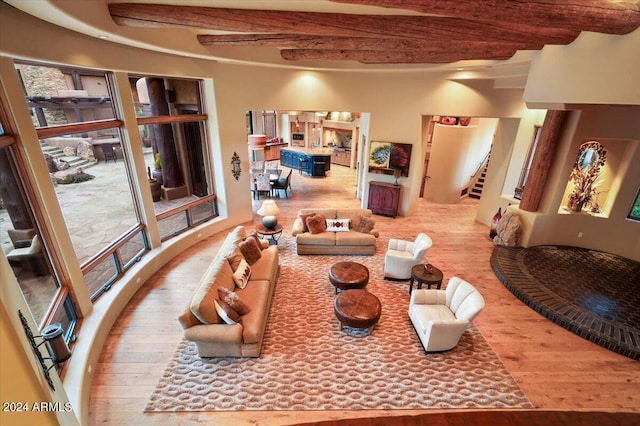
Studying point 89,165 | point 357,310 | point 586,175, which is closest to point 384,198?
point 586,175

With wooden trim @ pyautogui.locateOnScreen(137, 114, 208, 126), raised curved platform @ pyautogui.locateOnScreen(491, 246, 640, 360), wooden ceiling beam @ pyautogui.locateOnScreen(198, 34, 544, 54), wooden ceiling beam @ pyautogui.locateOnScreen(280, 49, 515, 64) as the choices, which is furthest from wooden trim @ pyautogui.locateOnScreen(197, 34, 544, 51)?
raised curved platform @ pyautogui.locateOnScreen(491, 246, 640, 360)

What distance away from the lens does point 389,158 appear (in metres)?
8.38

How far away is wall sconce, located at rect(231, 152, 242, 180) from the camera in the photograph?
7332 mm

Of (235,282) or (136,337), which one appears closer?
(136,337)

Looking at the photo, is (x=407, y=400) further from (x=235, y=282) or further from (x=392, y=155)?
(x=392, y=155)

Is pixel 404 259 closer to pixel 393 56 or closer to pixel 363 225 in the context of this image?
pixel 363 225

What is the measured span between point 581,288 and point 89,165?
9.13 m

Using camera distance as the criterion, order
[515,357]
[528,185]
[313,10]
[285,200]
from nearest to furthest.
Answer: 1. [313,10]
2. [515,357]
3. [528,185]
4. [285,200]

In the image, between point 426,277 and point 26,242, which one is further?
point 426,277

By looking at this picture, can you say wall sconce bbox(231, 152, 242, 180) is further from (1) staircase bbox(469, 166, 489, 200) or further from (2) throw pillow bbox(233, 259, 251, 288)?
(1) staircase bbox(469, 166, 489, 200)

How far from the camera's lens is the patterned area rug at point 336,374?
331 cm

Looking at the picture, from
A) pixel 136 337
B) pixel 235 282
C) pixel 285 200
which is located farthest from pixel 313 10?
pixel 285 200

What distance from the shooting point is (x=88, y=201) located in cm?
600

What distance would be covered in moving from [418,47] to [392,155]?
3.89m
